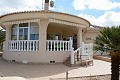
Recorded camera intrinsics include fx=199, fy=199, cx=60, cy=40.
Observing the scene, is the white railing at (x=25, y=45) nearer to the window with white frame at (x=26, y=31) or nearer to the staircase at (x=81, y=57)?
the window with white frame at (x=26, y=31)

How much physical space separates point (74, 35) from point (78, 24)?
9.47m

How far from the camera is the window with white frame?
23078mm

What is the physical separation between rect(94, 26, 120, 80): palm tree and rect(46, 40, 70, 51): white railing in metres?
8.78

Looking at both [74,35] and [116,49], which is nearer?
[116,49]

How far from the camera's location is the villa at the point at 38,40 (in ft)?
70.5

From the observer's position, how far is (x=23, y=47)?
22.7m

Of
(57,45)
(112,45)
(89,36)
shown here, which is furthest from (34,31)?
(89,36)

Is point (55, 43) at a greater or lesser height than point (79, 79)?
greater

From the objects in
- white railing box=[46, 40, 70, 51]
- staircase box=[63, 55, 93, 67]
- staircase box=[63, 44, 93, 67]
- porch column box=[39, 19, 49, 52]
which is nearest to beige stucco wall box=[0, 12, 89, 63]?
porch column box=[39, 19, 49, 52]

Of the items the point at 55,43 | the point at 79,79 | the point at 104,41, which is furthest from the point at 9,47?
the point at 104,41

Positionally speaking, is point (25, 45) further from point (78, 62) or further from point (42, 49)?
point (78, 62)

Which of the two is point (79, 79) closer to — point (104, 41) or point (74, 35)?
point (104, 41)

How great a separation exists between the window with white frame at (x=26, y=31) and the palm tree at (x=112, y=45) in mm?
10680

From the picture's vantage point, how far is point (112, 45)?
511 inches
